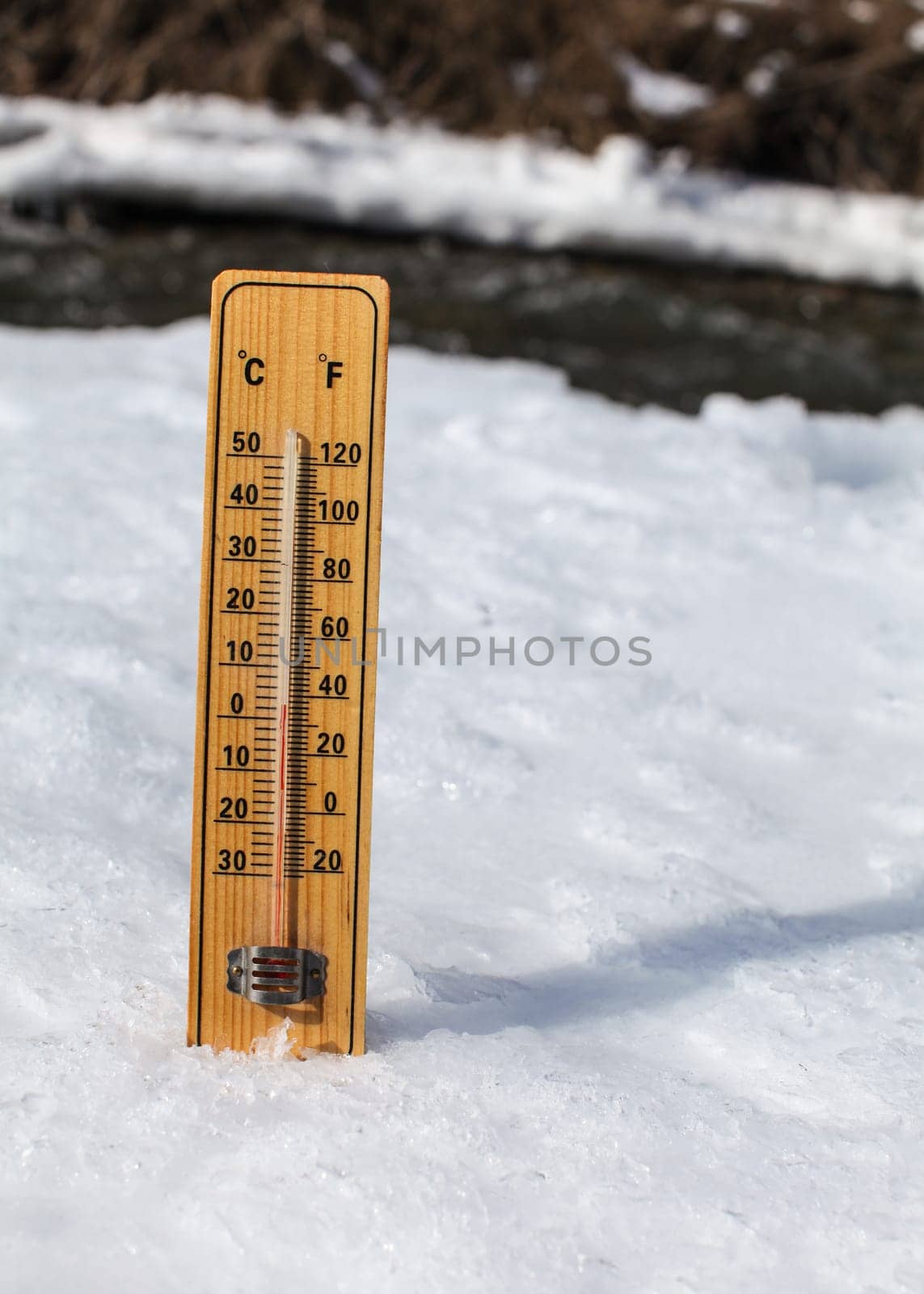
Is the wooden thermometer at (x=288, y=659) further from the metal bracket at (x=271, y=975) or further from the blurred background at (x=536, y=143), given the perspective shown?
the blurred background at (x=536, y=143)

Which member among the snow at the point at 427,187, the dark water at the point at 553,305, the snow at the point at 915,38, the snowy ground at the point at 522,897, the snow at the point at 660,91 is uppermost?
the snow at the point at 915,38

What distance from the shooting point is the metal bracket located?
136 cm

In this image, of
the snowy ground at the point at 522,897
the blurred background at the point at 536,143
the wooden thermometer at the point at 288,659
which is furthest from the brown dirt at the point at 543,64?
the wooden thermometer at the point at 288,659

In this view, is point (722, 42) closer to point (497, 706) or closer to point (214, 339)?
point (497, 706)

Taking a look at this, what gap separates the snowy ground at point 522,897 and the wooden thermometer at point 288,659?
0.33 ft

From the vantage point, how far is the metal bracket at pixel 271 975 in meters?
1.36

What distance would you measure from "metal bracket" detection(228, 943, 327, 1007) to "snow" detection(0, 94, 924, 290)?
457 centimetres

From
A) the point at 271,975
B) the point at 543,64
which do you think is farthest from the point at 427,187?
the point at 271,975

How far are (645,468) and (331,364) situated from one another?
186 centimetres

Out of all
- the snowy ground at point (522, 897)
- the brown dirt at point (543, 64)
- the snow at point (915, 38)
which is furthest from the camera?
the snow at point (915, 38)

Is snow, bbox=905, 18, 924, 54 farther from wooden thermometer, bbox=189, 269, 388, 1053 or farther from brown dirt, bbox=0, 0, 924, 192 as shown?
wooden thermometer, bbox=189, 269, 388, 1053

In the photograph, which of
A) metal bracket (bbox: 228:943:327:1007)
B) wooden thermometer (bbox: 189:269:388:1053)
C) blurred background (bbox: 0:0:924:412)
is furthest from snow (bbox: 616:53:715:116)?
metal bracket (bbox: 228:943:327:1007)

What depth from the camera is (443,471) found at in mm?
3012

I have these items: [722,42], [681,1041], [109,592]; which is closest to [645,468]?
[109,592]
